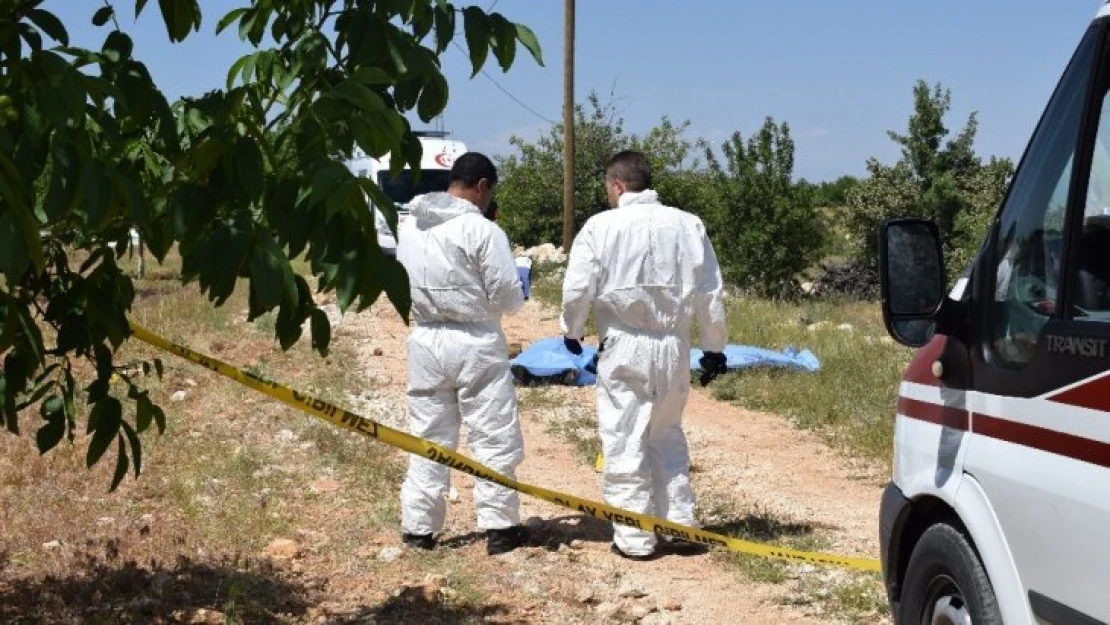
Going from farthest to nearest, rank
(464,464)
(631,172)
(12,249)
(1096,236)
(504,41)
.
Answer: (631,172)
(464,464)
(504,41)
(1096,236)
(12,249)

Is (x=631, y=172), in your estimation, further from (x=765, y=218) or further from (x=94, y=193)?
(x=765, y=218)

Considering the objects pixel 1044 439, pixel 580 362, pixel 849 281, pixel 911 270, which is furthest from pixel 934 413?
pixel 849 281

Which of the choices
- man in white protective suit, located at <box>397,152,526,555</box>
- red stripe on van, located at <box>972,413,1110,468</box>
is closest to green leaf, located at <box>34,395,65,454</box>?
man in white protective suit, located at <box>397,152,526,555</box>

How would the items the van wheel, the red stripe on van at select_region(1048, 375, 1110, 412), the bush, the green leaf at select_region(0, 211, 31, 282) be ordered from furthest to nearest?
the bush < the van wheel < the red stripe on van at select_region(1048, 375, 1110, 412) < the green leaf at select_region(0, 211, 31, 282)

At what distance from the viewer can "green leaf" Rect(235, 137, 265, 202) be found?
3080mm

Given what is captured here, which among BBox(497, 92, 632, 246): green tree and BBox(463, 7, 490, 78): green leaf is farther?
BBox(497, 92, 632, 246): green tree

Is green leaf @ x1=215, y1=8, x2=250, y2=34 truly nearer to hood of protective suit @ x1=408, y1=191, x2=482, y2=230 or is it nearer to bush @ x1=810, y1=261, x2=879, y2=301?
hood of protective suit @ x1=408, y1=191, x2=482, y2=230

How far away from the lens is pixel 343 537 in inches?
288

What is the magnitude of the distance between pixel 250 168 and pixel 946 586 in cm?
204

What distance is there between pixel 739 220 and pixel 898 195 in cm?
531

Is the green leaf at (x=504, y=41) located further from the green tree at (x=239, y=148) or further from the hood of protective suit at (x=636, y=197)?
the hood of protective suit at (x=636, y=197)

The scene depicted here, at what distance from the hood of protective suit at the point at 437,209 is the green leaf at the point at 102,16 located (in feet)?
10.3

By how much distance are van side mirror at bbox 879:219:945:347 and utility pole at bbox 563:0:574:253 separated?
2242 centimetres

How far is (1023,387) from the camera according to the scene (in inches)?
121
